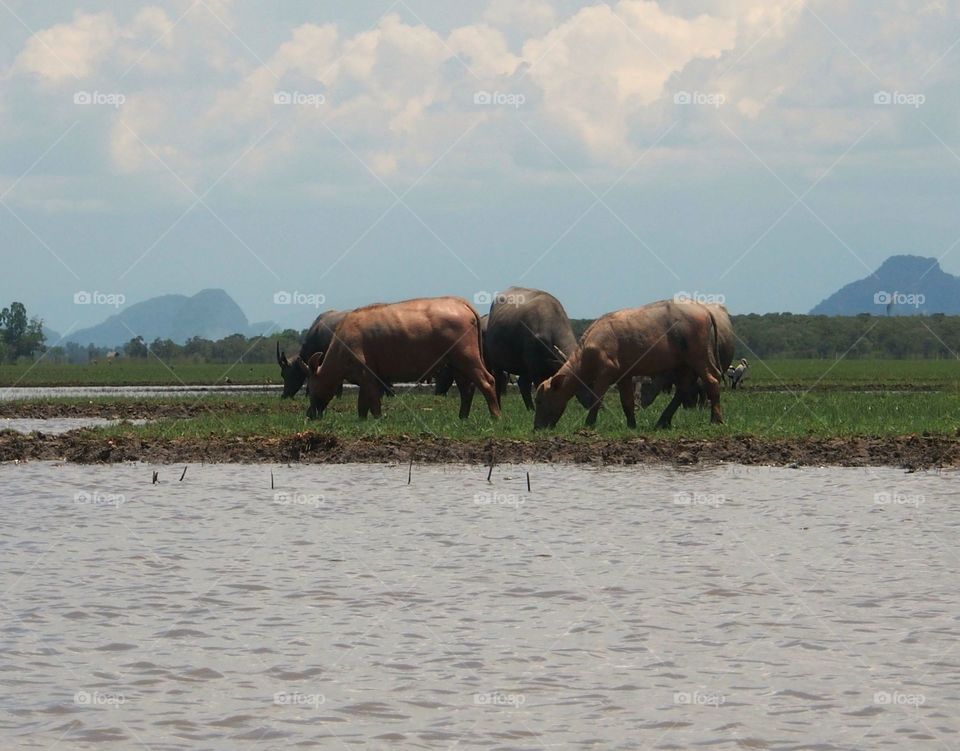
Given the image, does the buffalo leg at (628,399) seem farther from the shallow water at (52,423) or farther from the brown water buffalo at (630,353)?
the shallow water at (52,423)

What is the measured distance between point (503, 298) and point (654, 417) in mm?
5317

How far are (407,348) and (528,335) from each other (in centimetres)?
408

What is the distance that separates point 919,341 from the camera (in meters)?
142

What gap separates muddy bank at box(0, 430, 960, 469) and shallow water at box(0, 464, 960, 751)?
96.7 inches

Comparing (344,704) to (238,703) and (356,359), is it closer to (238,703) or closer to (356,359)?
(238,703)

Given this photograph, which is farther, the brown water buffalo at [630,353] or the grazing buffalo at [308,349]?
the grazing buffalo at [308,349]

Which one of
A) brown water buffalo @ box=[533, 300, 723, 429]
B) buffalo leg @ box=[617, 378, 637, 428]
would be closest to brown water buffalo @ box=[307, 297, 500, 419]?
brown water buffalo @ box=[533, 300, 723, 429]

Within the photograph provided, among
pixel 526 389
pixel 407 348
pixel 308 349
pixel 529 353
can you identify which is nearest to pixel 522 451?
pixel 407 348

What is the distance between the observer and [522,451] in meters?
20.5

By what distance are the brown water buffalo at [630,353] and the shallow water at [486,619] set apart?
5.03 metres

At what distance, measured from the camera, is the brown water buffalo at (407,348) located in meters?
24.4

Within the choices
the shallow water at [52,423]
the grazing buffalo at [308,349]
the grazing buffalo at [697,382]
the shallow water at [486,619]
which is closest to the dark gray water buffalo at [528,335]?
the grazing buffalo at [697,382]

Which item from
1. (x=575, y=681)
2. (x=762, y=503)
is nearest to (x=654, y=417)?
(x=762, y=503)

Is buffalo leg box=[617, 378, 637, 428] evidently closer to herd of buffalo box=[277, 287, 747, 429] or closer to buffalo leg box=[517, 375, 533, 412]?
herd of buffalo box=[277, 287, 747, 429]
